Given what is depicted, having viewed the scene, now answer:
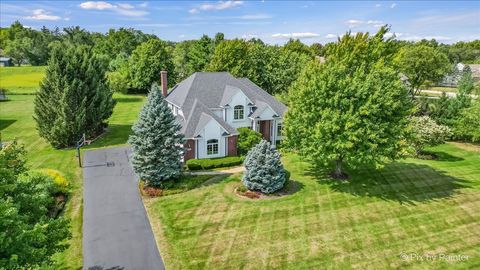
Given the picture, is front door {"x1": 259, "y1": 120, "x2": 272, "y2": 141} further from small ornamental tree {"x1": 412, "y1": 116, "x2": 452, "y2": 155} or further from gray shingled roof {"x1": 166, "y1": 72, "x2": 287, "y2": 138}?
small ornamental tree {"x1": 412, "y1": 116, "x2": 452, "y2": 155}

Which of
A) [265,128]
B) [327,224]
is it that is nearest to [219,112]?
[265,128]

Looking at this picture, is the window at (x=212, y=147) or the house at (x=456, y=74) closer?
the window at (x=212, y=147)

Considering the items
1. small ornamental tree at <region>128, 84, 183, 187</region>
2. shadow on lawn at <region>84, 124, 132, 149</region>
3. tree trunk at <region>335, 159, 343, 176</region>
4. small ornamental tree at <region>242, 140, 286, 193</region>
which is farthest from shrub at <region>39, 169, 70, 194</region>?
tree trunk at <region>335, 159, 343, 176</region>

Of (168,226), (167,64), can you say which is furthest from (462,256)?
(167,64)

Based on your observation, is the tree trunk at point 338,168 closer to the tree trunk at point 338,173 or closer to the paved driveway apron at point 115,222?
the tree trunk at point 338,173

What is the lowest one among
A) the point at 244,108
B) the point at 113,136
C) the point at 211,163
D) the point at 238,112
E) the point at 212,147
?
→ the point at 211,163

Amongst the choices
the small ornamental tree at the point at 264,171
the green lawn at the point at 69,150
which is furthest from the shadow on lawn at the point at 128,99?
the small ornamental tree at the point at 264,171

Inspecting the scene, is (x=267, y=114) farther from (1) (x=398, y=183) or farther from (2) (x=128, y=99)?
(2) (x=128, y=99)

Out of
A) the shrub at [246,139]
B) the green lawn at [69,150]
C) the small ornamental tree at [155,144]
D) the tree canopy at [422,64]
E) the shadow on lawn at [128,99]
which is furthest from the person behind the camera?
the tree canopy at [422,64]
